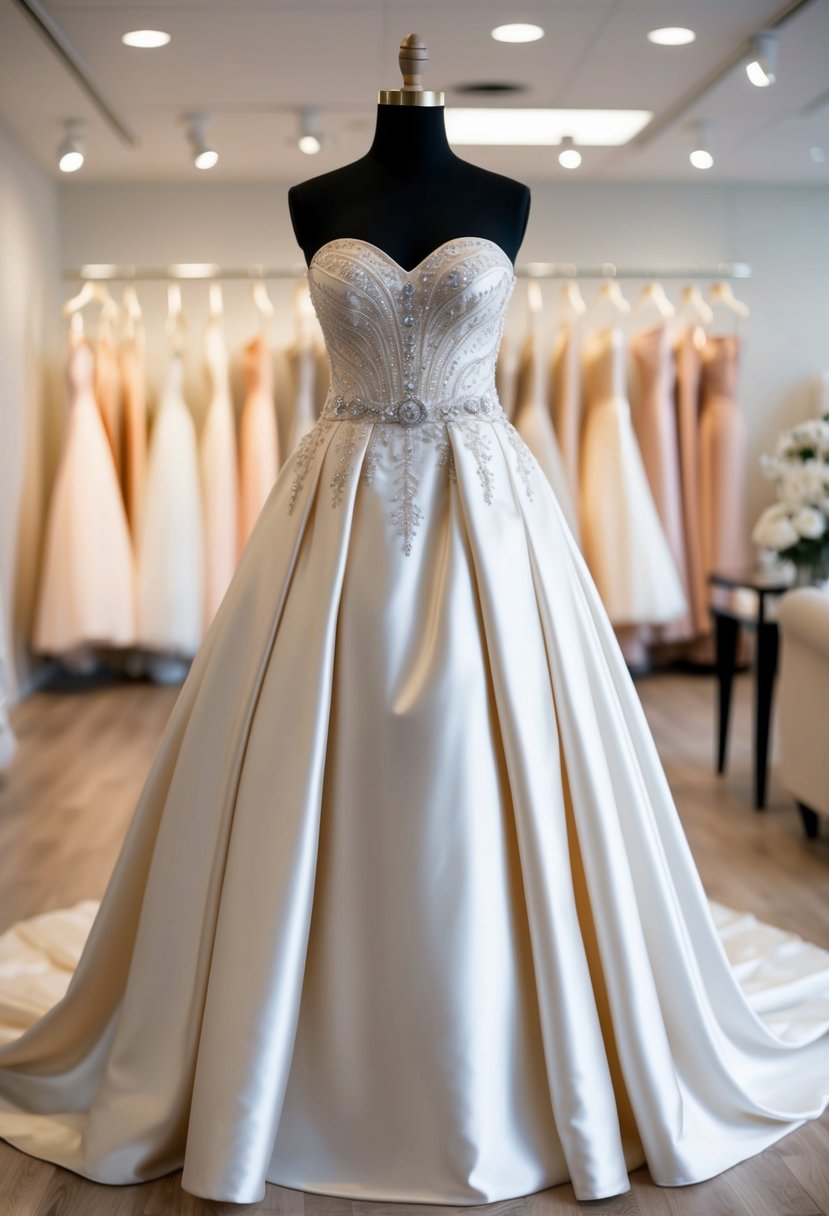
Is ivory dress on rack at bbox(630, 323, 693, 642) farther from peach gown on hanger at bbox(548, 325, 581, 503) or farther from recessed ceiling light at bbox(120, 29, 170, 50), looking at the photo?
recessed ceiling light at bbox(120, 29, 170, 50)

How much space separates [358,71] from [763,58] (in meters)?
1.45

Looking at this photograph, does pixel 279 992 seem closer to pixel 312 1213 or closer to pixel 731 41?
pixel 312 1213

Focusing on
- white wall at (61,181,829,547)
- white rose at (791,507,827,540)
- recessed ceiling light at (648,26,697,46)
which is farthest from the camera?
white wall at (61,181,829,547)

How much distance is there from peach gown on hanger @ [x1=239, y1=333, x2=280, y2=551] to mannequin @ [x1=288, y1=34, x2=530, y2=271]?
397 centimetres

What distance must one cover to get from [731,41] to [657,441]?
7.76ft

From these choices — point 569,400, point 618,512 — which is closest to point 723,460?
point 618,512

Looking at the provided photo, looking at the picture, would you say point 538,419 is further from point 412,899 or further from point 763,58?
point 412,899

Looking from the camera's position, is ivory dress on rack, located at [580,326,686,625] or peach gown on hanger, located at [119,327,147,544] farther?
peach gown on hanger, located at [119,327,147,544]

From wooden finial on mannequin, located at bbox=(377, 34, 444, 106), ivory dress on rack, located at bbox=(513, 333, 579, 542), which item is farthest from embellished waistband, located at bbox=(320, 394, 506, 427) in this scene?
ivory dress on rack, located at bbox=(513, 333, 579, 542)

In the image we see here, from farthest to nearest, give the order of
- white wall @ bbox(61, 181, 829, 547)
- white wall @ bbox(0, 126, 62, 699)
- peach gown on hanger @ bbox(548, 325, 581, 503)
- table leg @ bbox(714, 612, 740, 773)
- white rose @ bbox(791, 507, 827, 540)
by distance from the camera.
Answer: white wall @ bbox(61, 181, 829, 547) < peach gown on hanger @ bbox(548, 325, 581, 503) < white wall @ bbox(0, 126, 62, 699) < table leg @ bbox(714, 612, 740, 773) < white rose @ bbox(791, 507, 827, 540)

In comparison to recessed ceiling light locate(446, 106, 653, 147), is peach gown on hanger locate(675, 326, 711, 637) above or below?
below

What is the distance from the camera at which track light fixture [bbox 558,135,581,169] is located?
18.1 feet

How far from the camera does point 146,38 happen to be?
421 cm

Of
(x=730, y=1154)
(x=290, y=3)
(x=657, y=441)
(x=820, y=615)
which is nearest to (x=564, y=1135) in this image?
(x=730, y=1154)
